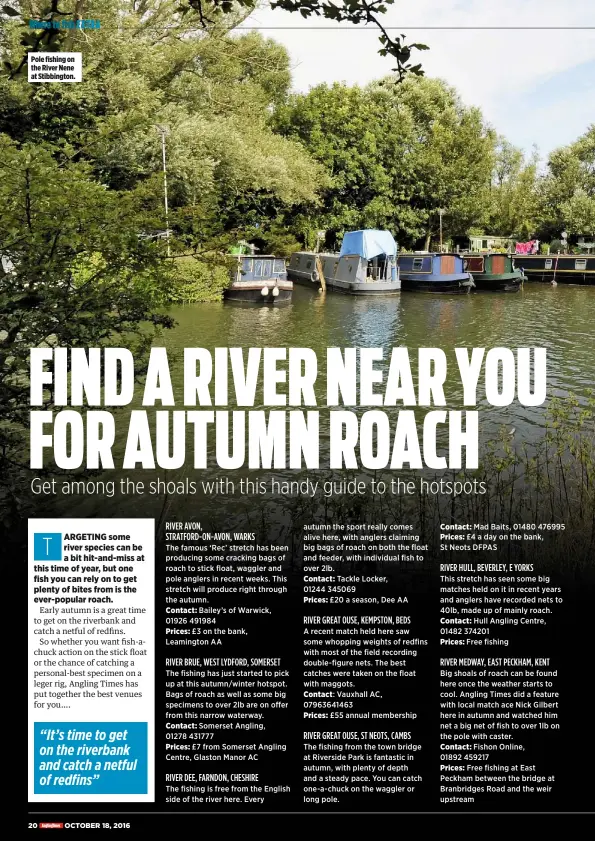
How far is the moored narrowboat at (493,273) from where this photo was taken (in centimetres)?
4362

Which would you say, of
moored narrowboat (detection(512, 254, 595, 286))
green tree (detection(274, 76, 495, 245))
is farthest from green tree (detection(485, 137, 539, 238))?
moored narrowboat (detection(512, 254, 595, 286))

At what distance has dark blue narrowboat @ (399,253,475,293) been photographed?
42.0 metres

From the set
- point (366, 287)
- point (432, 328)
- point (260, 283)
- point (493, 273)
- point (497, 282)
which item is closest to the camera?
point (432, 328)

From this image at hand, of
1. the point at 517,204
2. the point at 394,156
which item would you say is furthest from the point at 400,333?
the point at 517,204

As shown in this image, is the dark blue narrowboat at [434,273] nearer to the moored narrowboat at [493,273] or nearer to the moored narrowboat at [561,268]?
the moored narrowboat at [493,273]

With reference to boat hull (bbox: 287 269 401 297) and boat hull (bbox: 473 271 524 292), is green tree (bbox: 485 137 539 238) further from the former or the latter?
boat hull (bbox: 287 269 401 297)

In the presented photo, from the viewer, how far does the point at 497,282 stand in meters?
43.6

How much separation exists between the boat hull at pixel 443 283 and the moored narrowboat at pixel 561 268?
886 cm

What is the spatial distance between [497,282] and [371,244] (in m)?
7.60

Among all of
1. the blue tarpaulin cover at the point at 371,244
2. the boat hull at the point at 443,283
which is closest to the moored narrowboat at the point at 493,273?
the boat hull at the point at 443,283

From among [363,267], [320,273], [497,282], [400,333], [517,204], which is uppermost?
[517,204]

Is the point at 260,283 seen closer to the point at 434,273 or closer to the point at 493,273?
the point at 434,273

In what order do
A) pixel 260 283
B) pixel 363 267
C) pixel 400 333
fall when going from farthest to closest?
pixel 363 267
pixel 260 283
pixel 400 333

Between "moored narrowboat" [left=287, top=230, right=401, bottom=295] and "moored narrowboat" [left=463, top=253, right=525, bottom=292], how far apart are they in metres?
5.19
